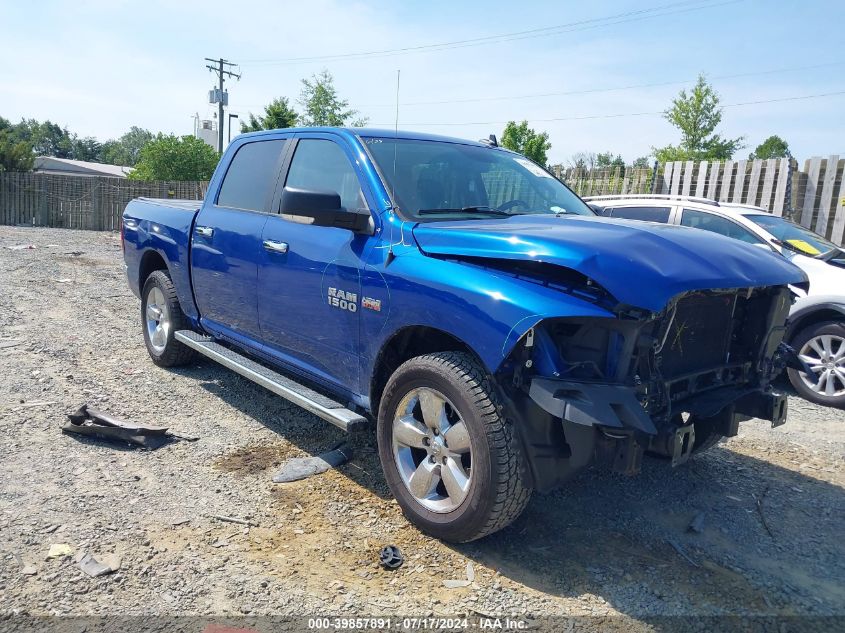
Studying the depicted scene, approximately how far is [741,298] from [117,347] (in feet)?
19.5

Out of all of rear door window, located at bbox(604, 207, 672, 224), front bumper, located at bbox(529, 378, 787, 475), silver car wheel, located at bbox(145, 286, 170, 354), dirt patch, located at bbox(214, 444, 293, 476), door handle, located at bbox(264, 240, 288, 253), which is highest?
rear door window, located at bbox(604, 207, 672, 224)

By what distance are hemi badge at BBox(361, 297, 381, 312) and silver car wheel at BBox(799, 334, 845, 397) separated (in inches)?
187

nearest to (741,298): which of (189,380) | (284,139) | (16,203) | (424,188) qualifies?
(424,188)

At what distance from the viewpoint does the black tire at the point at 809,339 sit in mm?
5996

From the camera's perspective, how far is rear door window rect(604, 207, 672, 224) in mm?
7398

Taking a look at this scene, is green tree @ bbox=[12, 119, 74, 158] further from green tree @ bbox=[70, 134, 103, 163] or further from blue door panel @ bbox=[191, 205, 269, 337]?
blue door panel @ bbox=[191, 205, 269, 337]

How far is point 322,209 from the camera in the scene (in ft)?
11.6

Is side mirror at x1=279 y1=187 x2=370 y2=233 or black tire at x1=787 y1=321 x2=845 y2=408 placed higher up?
side mirror at x1=279 y1=187 x2=370 y2=233

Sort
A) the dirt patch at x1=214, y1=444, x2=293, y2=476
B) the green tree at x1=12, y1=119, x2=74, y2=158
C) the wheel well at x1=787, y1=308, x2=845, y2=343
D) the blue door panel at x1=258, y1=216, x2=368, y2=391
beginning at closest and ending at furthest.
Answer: the blue door panel at x1=258, y1=216, x2=368, y2=391
the dirt patch at x1=214, y1=444, x2=293, y2=476
the wheel well at x1=787, y1=308, x2=845, y2=343
the green tree at x1=12, y1=119, x2=74, y2=158

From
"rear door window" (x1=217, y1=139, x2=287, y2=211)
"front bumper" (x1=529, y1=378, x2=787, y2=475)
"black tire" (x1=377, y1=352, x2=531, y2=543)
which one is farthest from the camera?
"rear door window" (x1=217, y1=139, x2=287, y2=211)

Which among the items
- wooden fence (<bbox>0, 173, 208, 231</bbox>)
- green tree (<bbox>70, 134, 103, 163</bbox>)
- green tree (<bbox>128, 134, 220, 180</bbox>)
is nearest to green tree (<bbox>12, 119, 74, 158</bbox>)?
green tree (<bbox>70, 134, 103, 163</bbox>)

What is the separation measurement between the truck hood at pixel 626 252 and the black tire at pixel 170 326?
3.16 meters

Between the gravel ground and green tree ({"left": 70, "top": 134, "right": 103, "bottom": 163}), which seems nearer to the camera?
the gravel ground

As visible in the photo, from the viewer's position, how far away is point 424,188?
12.8 ft
